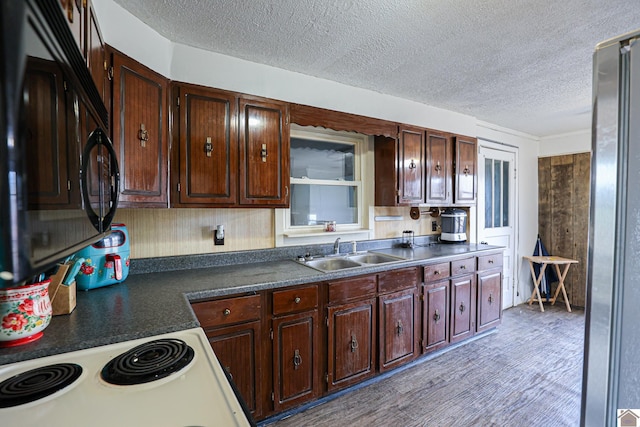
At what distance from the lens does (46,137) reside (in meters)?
0.44

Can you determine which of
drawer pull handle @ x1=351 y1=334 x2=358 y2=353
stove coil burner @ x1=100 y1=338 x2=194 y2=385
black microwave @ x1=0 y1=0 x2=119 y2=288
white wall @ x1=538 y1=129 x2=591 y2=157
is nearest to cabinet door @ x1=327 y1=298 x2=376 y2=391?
drawer pull handle @ x1=351 y1=334 x2=358 y2=353

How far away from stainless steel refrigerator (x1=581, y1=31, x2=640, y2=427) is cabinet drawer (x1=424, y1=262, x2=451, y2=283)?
69.1 inches

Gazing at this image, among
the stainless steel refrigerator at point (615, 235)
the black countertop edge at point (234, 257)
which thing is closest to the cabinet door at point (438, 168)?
the black countertop edge at point (234, 257)

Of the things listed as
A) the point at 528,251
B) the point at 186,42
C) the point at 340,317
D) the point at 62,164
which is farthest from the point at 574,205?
the point at 62,164

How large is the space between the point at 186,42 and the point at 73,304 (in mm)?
1646

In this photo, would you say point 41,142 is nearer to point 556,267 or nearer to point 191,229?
point 191,229

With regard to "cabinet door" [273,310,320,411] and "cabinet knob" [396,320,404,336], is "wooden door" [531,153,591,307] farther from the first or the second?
"cabinet door" [273,310,320,411]

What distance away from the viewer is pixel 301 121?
7.59 feet

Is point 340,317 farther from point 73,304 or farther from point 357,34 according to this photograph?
point 357,34

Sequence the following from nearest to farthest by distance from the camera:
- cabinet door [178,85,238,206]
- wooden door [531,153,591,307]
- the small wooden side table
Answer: cabinet door [178,85,238,206], the small wooden side table, wooden door [531,153,591,307]

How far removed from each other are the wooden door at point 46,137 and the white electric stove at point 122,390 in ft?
1.72

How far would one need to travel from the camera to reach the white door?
3.84 meters

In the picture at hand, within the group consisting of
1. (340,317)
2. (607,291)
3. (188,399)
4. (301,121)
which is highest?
(301,121)

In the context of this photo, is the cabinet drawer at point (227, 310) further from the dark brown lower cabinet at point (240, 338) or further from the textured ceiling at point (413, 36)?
the textured ceiling at point (413, 36)
